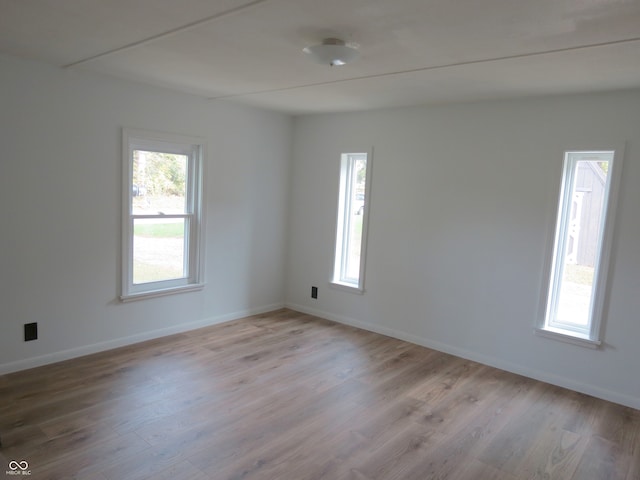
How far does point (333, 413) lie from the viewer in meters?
3.03

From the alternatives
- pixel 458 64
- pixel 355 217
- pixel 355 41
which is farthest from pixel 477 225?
pixel 355 41

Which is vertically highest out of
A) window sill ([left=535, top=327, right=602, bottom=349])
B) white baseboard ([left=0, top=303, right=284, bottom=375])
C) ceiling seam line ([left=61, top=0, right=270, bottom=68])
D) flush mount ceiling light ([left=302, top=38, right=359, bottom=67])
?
ceiling seam line ([left=61, top=0, right=270, bottom=68])

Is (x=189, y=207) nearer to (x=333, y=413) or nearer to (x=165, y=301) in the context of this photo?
(x=165, y=301)

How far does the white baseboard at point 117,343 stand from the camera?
3.39 metres

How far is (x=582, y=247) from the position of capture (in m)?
3.55

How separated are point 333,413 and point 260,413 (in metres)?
0.49

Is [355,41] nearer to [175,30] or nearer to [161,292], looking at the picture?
[175,30]

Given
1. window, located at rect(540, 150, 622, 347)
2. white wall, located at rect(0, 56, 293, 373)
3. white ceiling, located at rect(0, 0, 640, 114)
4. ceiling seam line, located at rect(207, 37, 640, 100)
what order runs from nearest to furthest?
1. white ceiling, located at rect(0, 0, 640, 114)
2. ceiling seam line, located at rect(207, 37, 640, 100)
3. white wall, located at rect(0, 56, 293, 373)
4. window, located at rect(540, 150, 622, 347)

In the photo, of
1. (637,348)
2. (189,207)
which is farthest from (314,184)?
(637,348)

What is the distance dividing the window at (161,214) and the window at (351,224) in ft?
5.01

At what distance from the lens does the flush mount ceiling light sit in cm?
240

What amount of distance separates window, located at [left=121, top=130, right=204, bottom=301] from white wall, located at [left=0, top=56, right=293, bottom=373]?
0.10 metres

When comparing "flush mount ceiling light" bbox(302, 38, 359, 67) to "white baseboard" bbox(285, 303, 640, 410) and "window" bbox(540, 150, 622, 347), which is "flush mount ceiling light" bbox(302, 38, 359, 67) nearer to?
"window" bbox(540, 150, 622, 347)

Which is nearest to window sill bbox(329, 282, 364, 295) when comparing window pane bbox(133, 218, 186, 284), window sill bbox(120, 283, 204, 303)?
window sill bbox(120, 283, 204, 303)
